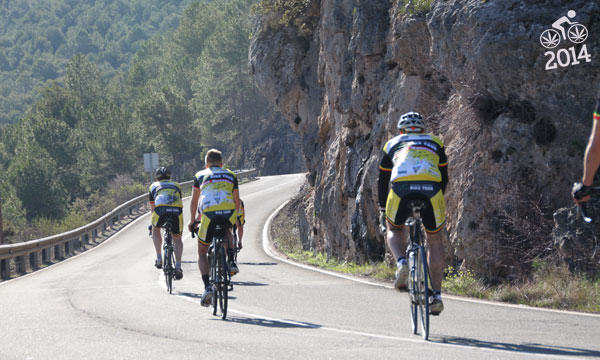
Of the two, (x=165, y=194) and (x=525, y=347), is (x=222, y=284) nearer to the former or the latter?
(x=525, y=347)

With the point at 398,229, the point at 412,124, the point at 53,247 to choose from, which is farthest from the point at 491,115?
the point at 53,247

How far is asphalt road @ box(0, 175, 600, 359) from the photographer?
627cm

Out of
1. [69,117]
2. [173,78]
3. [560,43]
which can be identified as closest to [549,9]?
[560,43]

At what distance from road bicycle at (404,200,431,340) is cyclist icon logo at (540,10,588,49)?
15.4 feet

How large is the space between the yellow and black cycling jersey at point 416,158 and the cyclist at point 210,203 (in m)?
2.61

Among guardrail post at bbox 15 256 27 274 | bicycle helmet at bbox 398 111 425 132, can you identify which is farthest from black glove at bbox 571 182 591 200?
guardrail post at bbox 15 256 27 274

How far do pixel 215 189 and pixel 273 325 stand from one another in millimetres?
2080

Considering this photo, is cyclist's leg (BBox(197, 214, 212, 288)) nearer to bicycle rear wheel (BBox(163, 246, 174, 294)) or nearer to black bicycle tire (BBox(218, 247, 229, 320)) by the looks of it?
black bicycle tire (BBox(218, 247, 229, 320))

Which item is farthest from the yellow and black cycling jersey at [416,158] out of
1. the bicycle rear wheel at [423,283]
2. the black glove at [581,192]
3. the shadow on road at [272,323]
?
the black glove at [581,192]

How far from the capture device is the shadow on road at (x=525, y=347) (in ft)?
18.9

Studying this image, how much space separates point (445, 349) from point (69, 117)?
77.7 meters

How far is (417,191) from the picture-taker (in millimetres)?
6863

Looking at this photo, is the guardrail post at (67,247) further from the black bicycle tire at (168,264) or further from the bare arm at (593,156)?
the bare arm at (593,156)

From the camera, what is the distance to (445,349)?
610 cm
